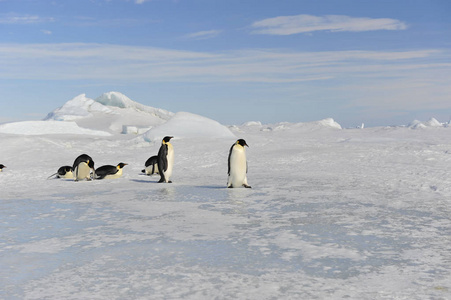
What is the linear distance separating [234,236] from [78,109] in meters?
27.8

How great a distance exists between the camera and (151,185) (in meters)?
9.17

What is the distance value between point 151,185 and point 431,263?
623 centimetres

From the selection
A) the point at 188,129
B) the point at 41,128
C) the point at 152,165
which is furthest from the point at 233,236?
the point at 41,128

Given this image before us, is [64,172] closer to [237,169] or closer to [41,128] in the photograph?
[237,169]

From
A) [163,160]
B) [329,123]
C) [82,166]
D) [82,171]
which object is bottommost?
[82,171]

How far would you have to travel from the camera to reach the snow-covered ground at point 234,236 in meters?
3.09

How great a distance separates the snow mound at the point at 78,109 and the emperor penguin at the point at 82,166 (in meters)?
19.6

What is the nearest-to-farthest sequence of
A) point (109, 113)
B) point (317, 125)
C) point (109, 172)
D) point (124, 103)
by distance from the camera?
point (109, 172) → point (109, 113) → point (124, 103) → point (317, 125)

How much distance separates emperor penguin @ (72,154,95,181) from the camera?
33.9ft

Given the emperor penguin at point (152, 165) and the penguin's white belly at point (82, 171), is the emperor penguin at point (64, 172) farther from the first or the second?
the emperor penguin at point (152, 165)

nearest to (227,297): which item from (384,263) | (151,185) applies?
(384,263)

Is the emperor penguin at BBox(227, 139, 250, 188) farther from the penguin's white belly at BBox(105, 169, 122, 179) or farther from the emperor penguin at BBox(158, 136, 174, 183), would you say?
the penguin's white belly at BBox(105, 169, 122, 179)

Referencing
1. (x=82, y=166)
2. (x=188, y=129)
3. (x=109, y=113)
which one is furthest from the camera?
(x=109, y=113)

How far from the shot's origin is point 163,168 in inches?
382
